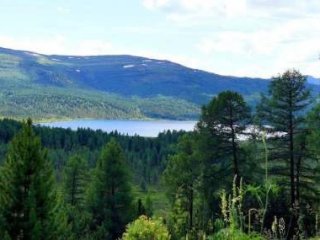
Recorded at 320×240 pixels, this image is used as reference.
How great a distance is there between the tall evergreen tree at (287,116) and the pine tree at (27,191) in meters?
15.4

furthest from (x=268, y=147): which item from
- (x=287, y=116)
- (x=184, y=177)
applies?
(x=184, y=177)

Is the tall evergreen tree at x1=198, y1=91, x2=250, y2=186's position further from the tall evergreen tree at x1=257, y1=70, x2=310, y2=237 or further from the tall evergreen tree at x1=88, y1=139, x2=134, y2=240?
the tall evergreen tree at x1=88, y1=139, x2=134, y2=240

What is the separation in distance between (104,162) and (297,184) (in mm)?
24707

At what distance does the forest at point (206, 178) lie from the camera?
2992 centimetres

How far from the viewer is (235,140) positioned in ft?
132

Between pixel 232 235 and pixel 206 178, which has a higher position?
pixel 232 235

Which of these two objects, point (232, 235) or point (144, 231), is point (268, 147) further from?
point (232, 235)

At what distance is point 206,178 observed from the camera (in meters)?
40.9

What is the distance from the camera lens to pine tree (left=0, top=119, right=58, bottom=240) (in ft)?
97.2

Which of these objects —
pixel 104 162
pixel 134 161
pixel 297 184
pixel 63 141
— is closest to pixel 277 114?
pixel 297 184

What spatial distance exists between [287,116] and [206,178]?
8.00 metres

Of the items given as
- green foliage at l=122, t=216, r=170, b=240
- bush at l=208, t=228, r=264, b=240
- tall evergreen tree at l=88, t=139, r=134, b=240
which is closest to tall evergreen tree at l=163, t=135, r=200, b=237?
tall evergreen tree at l=88, t=139, r=134, b=240

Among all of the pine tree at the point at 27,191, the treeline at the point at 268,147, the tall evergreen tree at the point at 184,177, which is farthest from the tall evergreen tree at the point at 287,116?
the pine tree at the point at 27,191

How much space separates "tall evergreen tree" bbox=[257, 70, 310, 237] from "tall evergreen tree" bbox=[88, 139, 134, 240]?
23.3 meters
